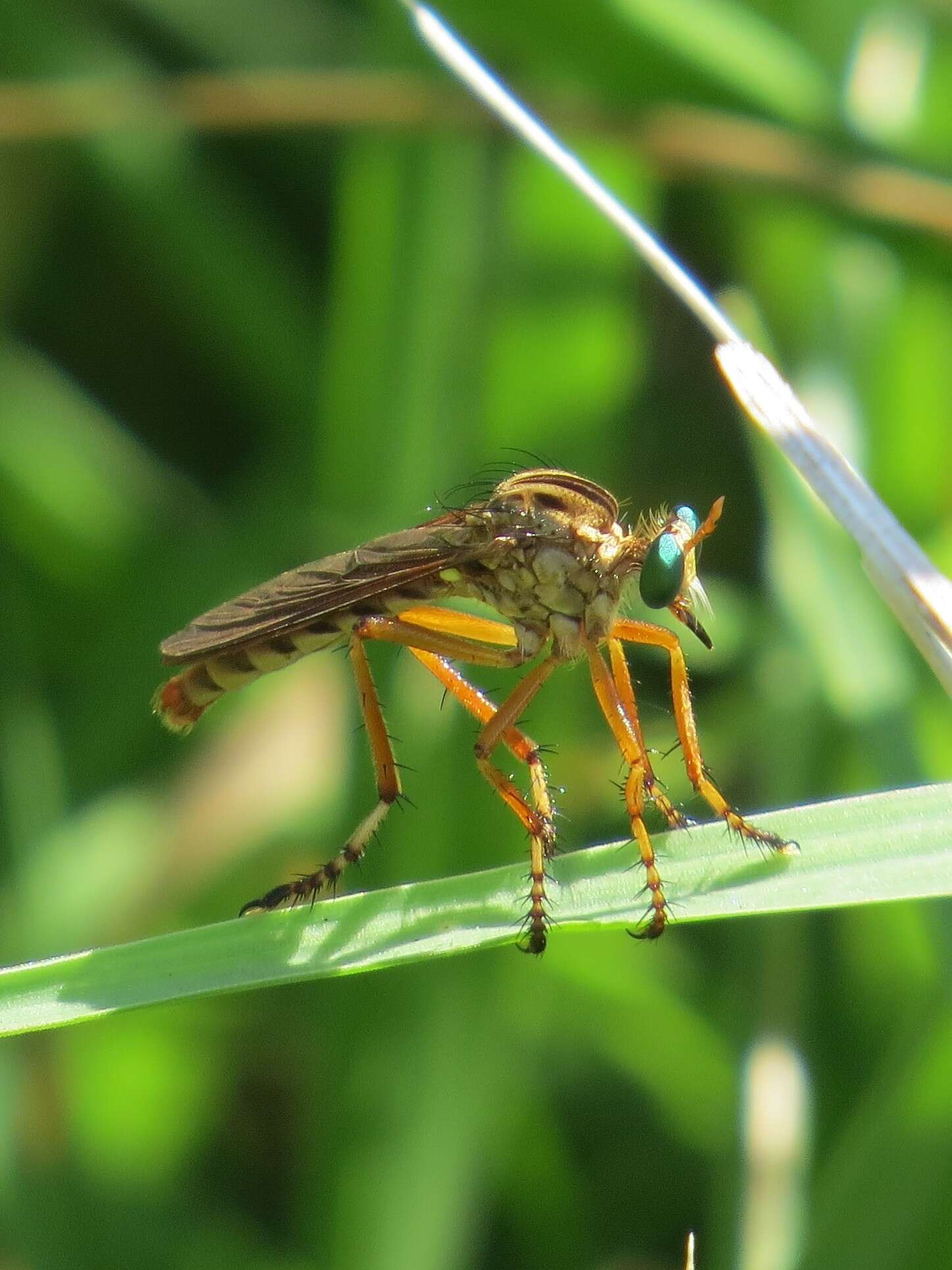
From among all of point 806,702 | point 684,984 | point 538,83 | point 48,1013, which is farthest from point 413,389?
point 48,1013

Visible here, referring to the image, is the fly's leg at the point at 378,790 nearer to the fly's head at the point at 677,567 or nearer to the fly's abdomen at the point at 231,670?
the fly's abdomen at the point at 231,670

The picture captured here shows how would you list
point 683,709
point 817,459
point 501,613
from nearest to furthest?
point 817,459
point 683,709
point 501,613

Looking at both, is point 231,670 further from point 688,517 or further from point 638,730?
point 688,517

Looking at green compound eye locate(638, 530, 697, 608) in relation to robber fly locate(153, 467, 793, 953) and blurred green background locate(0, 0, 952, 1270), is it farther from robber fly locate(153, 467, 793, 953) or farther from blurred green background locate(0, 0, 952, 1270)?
blurred green background locate(0, 0, 952, 1270)

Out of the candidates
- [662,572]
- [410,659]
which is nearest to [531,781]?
[662,572]

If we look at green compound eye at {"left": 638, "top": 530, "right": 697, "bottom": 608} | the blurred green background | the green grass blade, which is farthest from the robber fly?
the green grass blade

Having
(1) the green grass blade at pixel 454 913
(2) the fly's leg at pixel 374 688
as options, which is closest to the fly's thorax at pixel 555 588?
(2) the fly's leg at pixel 374 688

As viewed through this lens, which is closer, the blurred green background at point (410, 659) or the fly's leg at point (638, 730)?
the fly's leg at point (638, 730)
